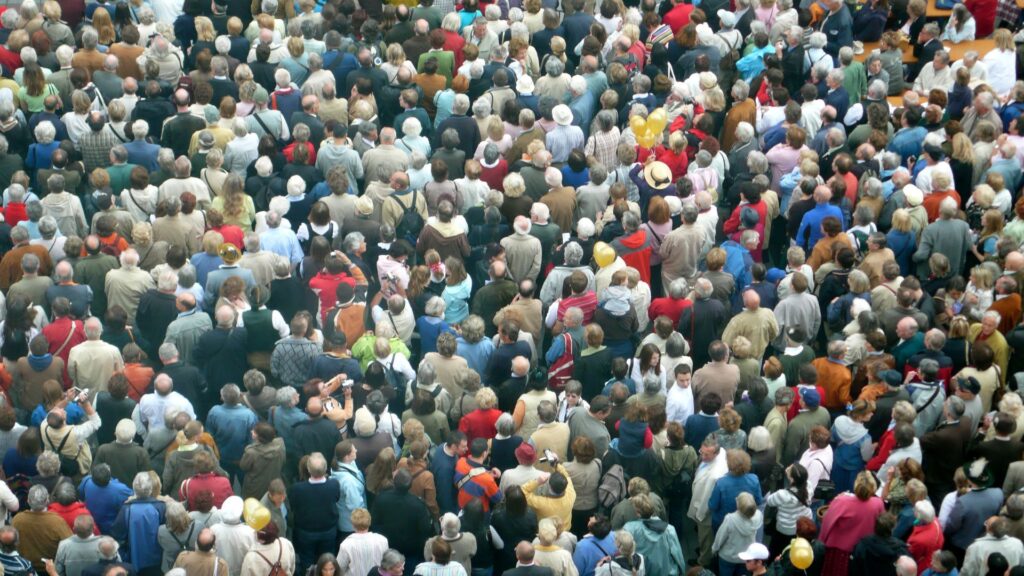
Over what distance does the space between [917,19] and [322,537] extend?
12.7 meters

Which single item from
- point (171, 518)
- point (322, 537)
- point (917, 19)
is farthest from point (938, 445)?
point (917, 19)

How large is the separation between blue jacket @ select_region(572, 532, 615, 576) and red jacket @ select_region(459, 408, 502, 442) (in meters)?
1.81

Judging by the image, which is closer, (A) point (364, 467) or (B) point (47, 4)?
(A) point (364, 467)

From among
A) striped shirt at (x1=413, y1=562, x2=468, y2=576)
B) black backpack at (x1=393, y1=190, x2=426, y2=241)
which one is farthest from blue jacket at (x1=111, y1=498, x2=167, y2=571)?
black backpack at (x1=393, y1=190, x2=426, y2=241)

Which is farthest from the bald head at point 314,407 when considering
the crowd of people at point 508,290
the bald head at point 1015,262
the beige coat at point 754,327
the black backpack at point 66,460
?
the bald head at point 1015,262

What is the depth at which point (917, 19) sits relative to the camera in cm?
2483

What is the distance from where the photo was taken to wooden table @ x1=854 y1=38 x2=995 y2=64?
2505cm

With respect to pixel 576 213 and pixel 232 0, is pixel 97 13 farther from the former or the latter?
pixel 576 213

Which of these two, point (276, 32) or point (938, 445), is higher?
point (276, 32)

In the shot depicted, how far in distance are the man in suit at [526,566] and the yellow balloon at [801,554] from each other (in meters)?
2.18

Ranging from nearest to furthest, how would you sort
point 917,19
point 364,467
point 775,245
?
point 364,467, point 775,245, point 917,19

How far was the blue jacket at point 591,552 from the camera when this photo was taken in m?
15.7

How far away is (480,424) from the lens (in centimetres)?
1712

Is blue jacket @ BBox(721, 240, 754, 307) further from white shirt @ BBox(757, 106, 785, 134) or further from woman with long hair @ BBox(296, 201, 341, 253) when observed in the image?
woman with long hair @ BBox(296, 201, 341, 253)
